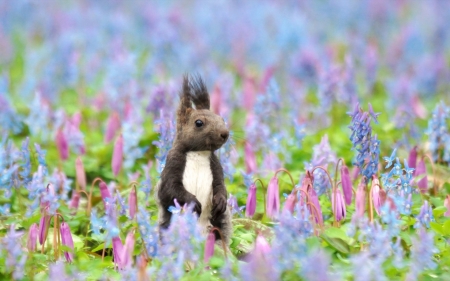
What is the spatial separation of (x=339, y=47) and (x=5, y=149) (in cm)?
794

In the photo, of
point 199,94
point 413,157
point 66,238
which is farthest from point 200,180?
point 413,157

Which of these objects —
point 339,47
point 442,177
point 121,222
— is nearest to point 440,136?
point 442,177

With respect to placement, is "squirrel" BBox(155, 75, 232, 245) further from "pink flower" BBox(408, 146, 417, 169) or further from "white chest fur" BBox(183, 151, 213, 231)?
"pink flower" BBox(408, 146, 417, 169)

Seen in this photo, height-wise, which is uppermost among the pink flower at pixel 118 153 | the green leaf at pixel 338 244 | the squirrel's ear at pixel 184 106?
the squirrel's ear at pixel 184 106

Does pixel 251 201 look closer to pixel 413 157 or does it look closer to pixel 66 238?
pixel 66 238

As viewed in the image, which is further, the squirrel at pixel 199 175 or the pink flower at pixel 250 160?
the pink flower at pixel 250 160

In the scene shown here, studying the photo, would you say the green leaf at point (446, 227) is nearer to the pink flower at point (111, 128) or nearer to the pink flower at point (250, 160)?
the pink flower at point (250, 160)

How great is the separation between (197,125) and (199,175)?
0.81 feet

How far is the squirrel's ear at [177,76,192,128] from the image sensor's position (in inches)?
170

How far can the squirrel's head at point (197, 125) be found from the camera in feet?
13.7

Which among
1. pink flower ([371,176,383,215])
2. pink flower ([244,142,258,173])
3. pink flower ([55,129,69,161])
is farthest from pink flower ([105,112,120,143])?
pink flower ([371,176,383,215])

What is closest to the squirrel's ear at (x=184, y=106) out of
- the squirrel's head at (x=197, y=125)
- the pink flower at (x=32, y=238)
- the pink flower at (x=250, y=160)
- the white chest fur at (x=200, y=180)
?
the squirrel's head at (x=197, y=125)

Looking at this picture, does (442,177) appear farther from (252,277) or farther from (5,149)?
(252,277)

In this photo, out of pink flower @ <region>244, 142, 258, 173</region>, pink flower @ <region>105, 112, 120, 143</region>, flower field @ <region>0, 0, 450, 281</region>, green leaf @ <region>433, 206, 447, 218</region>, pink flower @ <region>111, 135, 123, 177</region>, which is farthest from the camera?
pink flower @ <region>105, 112, 120, 143</region>
